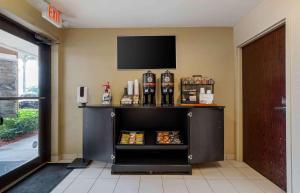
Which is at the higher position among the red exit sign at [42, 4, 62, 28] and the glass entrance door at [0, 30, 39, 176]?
the red exit sign at [42, 4, 62, 28]

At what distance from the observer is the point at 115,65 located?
13.0 feet

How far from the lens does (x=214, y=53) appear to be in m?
3.94

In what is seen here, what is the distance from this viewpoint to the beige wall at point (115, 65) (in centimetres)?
393

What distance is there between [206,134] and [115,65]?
78.3 inches

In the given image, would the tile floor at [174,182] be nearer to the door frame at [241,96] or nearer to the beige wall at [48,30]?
A: the door frame at [241,96]

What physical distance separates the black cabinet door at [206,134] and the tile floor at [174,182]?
25 centimetres

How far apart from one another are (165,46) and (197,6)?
1.00 m

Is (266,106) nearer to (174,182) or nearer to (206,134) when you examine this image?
(206,134)

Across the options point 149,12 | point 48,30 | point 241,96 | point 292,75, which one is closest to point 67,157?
point 48,30

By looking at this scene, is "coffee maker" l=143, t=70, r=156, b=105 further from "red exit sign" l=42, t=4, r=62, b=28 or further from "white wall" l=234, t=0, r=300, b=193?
"white wall" l=234, t=0, r=300, b=193

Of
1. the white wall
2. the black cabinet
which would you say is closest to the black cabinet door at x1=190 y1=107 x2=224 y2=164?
the black cabinet

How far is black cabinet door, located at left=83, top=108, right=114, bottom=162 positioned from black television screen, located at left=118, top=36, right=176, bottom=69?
3.65 ft

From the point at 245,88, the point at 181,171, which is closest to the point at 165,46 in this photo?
the point at 245,88

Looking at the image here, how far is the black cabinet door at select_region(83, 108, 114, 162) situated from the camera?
3.28 m
